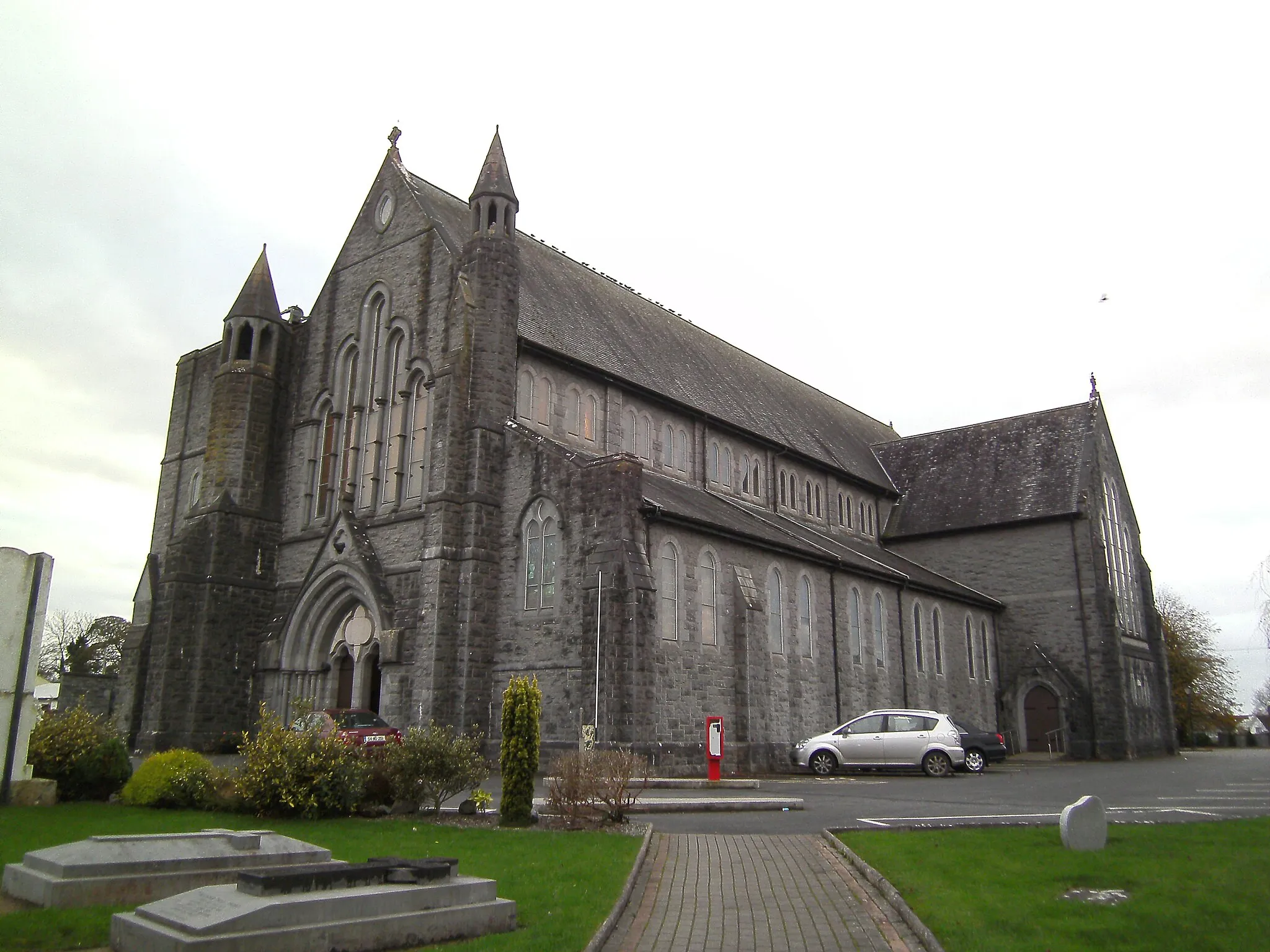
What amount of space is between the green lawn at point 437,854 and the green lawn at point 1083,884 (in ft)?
9.57

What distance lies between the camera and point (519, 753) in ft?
45.6

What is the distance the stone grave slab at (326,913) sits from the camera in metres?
6.50

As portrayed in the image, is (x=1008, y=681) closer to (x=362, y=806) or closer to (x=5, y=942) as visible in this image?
(x=362, y=806)

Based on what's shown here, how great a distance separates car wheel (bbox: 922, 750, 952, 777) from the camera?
24.2 metres

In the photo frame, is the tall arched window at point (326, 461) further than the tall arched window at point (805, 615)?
Yes

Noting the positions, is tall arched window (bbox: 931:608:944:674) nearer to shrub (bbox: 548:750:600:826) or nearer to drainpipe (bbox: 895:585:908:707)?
drainpipe (bbox: 895:585:908:707)

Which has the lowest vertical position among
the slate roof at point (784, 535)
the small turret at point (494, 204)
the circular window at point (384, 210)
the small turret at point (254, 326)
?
the slate roof at point (784, 535)

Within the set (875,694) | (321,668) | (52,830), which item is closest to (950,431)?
(875,694)

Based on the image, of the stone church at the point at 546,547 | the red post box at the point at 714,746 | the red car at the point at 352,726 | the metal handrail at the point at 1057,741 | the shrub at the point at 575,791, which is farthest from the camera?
the metal handrail at the point at 1057,741

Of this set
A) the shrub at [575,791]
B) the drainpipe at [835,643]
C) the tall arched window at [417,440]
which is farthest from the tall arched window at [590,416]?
the shrub at [575,791]

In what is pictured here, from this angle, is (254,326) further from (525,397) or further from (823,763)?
(823,763)

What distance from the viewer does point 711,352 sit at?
41.0 meters

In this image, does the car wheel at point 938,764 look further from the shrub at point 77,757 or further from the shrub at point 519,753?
the shrub at point 77,757

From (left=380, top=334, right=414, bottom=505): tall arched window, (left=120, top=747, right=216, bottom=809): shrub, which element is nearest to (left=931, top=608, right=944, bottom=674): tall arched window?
(left=380, top=334, right=414, bottom=505): tall arched window
